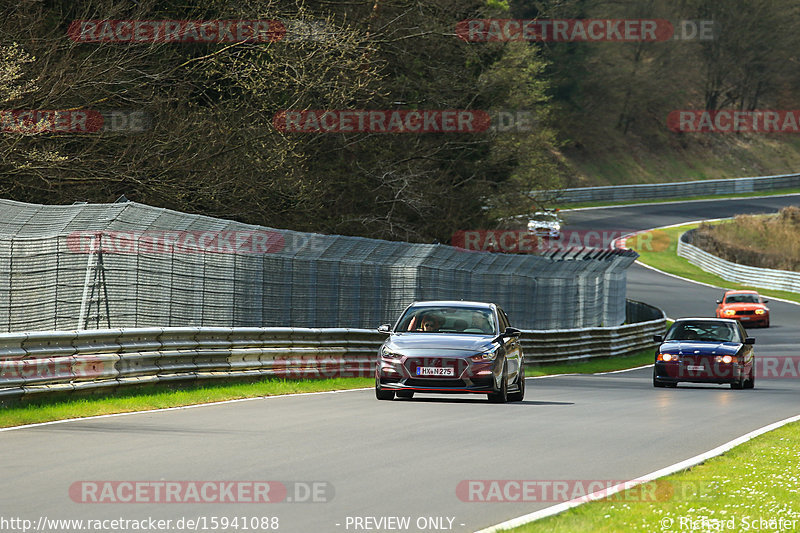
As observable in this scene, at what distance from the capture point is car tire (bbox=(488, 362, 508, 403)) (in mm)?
18734

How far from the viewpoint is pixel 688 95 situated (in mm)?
116438

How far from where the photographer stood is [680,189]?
95.9 meters

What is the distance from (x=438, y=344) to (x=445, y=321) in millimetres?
1406

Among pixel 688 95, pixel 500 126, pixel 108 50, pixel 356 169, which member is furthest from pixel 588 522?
pixel 688 95

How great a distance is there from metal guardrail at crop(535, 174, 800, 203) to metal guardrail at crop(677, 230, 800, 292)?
50.1ft

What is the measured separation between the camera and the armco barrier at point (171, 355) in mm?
15375

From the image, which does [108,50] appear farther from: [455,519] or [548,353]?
[455,519]

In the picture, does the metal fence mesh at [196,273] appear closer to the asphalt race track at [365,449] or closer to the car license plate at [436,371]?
the asphalt race track at [365,449]

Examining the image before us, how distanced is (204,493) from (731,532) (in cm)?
355
